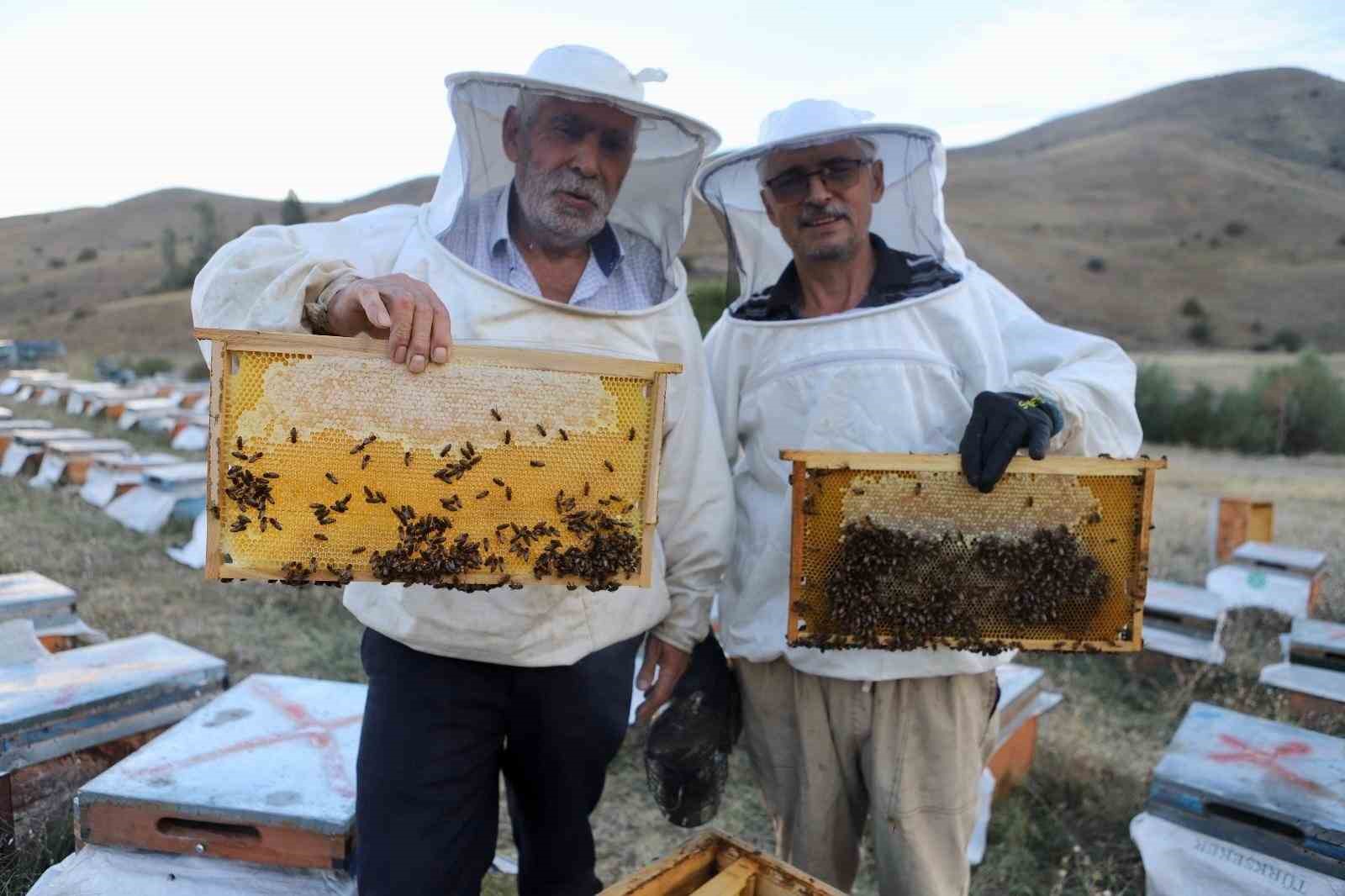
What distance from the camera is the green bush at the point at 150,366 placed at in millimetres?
28952

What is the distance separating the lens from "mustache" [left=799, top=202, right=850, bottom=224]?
9.71ft

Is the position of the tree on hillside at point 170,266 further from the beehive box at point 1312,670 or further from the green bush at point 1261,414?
the beehive box at point 1312,670

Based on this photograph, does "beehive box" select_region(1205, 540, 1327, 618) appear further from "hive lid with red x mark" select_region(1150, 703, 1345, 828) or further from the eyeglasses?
the eyeglasses

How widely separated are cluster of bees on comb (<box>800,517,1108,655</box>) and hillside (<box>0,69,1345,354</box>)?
31.2 metres

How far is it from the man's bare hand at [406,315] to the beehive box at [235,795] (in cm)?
169

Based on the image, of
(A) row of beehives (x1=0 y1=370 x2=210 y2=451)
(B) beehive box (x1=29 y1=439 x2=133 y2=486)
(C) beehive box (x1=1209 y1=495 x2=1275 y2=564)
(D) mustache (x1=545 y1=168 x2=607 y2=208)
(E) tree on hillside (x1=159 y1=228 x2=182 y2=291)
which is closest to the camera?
(D) mustache (x1=545 y1=168 x2=607 y2=208)

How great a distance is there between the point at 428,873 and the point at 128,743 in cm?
204

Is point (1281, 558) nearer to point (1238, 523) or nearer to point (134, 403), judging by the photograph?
point (1238, 523)

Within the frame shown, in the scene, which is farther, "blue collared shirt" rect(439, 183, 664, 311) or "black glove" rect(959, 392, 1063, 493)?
"blue collared shirt" rect(439, 183, 664, 311)

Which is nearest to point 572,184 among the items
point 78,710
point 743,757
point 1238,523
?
point 78,710

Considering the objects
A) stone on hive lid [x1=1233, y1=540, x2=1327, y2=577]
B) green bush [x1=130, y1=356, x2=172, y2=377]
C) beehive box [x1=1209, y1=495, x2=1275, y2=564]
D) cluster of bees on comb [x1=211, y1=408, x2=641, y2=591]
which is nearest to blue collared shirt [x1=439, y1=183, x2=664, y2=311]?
cluster of bees on comb [x1=211, y1=408, x2=641, y2=591]

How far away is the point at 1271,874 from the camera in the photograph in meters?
3.16

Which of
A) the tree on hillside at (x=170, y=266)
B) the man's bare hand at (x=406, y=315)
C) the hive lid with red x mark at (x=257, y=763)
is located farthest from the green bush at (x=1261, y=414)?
the tree on hillside at (x=170, y=266)

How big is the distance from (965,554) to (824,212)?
1262 mm
